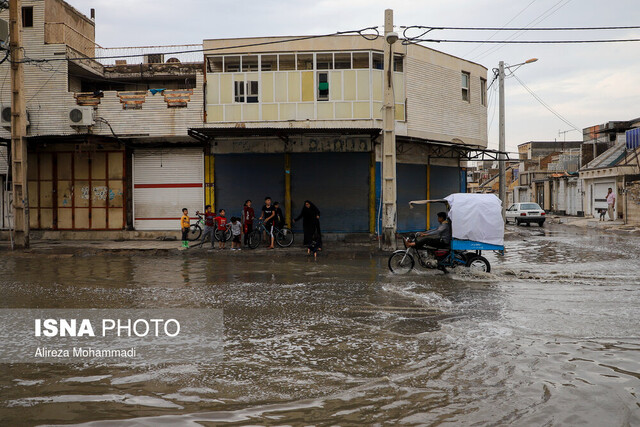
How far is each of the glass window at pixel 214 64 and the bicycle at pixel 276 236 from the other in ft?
23.0

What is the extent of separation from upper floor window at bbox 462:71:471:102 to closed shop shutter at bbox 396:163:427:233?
395 centimetres

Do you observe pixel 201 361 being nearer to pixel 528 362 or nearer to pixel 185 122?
pixel 528 362

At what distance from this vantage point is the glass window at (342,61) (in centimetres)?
2183

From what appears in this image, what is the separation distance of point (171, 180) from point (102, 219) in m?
3.46

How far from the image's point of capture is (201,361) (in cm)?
623

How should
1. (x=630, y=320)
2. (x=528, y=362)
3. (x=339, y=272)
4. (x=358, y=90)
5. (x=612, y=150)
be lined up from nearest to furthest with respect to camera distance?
(x=528, y=362) < (x=630, y=320) < (x=339, y=272) < (x=358, y=90) < (x=612, y=150)

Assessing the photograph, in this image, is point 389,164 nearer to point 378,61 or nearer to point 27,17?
point 378,61

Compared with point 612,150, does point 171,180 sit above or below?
below

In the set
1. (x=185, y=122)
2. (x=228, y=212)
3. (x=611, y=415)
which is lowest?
(x=611, y=415)

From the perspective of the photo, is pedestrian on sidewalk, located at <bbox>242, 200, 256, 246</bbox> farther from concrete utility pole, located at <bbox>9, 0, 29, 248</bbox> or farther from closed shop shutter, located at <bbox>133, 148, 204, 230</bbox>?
concrete utility pole, located at <bbox>9, 0, 29, 248</bbox>

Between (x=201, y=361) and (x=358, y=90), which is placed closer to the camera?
(x=201, y=361)

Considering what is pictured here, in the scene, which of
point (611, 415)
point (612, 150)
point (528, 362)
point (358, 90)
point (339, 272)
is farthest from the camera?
point (612, 150)

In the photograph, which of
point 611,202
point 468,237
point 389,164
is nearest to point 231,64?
point 389,164

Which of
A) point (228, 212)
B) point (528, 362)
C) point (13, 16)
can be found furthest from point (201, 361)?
point (13, 16)
